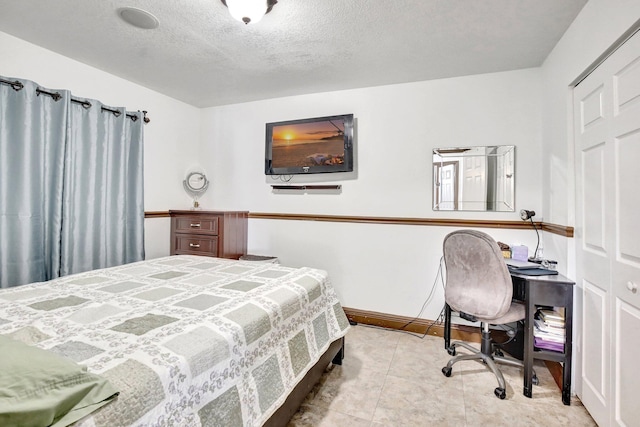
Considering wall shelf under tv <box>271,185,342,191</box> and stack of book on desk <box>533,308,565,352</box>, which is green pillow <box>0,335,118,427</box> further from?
wall shelf under tv <box>271,185,342,191</box>

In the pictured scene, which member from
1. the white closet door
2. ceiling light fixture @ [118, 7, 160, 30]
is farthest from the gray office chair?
ceiling light fixture @ [118, 7, 160, 30]

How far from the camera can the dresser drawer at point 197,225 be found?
319 cm

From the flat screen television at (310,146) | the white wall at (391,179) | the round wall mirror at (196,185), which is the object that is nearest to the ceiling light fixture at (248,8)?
the flat screen television at (310,146)

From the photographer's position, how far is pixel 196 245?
3281 mm

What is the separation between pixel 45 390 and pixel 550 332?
2.52 meters

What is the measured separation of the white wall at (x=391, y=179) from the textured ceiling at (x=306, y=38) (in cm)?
21

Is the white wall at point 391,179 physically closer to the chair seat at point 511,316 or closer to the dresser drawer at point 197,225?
the dresser drawer at point 197,225

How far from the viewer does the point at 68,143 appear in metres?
2.36

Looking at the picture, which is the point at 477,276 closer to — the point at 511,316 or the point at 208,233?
the point at 511,316

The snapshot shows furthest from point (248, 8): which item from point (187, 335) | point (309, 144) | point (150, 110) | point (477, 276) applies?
point (477, 276)

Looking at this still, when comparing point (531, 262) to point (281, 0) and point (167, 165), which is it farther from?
point (167, 165)

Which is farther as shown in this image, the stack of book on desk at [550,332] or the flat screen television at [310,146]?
the flat screen television at [310,146]

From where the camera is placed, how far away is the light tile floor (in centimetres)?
169

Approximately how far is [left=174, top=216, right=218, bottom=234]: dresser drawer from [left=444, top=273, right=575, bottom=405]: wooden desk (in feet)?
9.00
